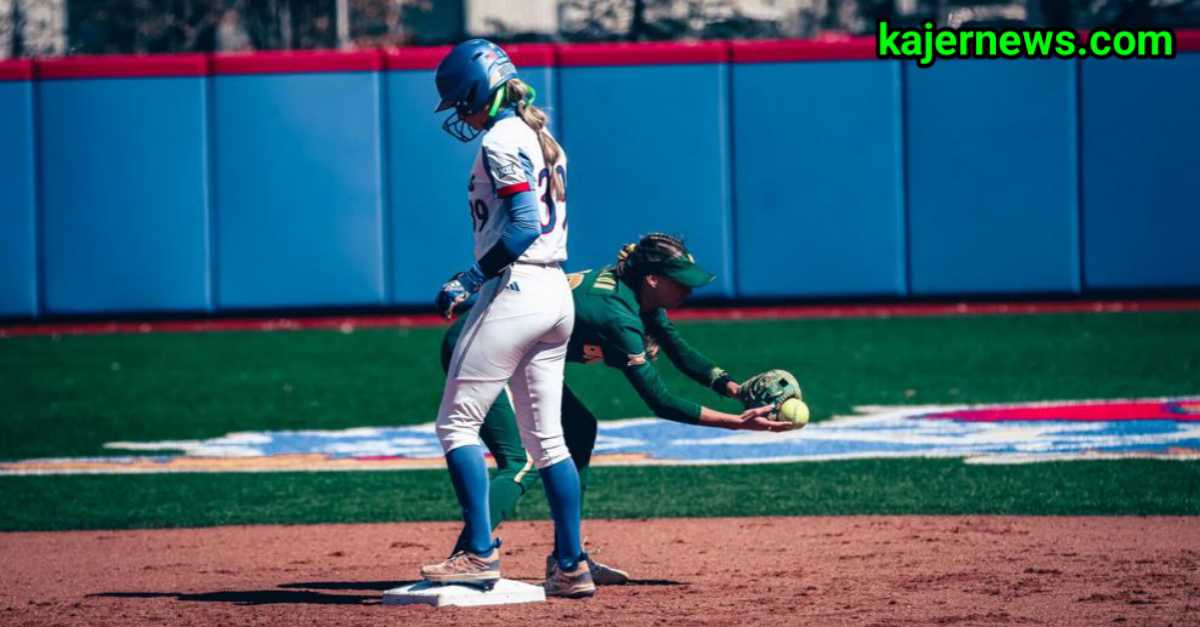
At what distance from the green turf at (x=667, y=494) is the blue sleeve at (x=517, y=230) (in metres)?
2.99

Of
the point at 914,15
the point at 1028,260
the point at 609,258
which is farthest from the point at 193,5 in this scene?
the point at 1028,260

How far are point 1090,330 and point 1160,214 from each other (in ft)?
9.04

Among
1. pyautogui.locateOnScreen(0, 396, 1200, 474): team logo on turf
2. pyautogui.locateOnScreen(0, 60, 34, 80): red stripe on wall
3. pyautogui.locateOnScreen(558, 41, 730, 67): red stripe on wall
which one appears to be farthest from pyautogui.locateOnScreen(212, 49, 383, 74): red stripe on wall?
pyautogui.locateOnScreen(0, 396, 1200, 474): team logo on turf

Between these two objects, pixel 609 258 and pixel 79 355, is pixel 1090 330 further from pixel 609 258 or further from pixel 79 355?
pixel 79 355

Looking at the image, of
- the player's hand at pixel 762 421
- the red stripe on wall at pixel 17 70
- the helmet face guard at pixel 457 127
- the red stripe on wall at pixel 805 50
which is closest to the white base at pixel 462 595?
the player's hand at pixel 762 421

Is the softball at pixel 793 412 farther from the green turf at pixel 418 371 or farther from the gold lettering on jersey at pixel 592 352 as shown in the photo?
the green turf at pixel 418 371

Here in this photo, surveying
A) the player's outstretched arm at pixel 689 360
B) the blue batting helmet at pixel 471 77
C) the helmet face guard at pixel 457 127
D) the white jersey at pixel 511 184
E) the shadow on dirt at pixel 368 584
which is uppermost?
the blue batting helmet at pixel 471 77

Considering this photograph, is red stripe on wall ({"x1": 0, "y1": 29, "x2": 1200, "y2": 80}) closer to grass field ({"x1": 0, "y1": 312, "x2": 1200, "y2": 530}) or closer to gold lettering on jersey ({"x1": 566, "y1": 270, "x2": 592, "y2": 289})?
grass field ({"x1": 0, "y1": 312, "x2": 1200, "y2": 530})

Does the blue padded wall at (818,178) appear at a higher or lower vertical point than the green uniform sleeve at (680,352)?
higher

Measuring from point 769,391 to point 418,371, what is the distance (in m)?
8.34

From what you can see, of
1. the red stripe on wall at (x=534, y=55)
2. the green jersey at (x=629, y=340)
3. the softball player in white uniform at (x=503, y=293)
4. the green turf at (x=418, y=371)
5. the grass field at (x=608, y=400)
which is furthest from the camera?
the red stripe on wall at (x=534, y=55)

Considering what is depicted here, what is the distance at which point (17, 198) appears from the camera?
59.9 feet

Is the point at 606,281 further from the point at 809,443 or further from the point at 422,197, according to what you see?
the point at 422,197

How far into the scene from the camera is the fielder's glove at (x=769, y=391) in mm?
6129
